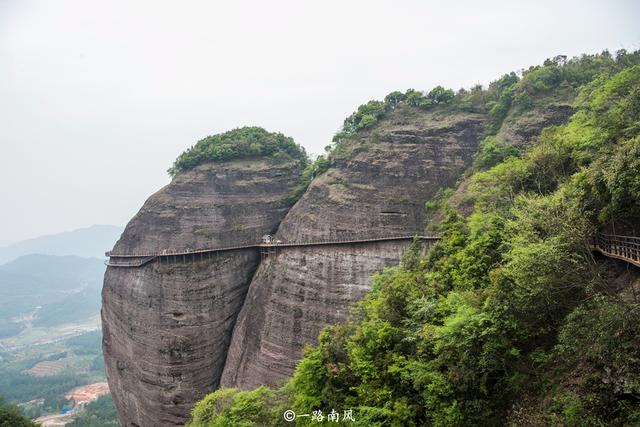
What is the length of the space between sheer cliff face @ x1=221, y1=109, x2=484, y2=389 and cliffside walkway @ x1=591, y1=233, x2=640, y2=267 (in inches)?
592

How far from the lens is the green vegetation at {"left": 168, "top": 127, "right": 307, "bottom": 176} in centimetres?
3469

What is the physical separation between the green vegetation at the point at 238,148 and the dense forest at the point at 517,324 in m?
23.1

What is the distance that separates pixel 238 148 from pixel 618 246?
31096mm

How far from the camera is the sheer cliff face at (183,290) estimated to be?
27891 mm

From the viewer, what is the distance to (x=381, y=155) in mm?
30875

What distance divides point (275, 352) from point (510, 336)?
18353 millimetres

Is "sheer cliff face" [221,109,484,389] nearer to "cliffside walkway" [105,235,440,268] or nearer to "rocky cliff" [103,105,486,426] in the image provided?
"rocky cliff" [103,105,486,426]

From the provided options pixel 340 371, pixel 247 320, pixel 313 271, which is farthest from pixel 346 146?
pixel 340 371

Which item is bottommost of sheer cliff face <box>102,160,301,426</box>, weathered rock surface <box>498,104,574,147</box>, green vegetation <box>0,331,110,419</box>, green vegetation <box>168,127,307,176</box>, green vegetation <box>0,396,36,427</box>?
green vegetation <box>0,331,110,419</box>

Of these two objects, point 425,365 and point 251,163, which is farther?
point 251,163

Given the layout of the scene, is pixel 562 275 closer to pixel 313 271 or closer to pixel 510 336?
pixel 510 336

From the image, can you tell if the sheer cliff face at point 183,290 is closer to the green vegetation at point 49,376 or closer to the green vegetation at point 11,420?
the green vegetation at point 11,420

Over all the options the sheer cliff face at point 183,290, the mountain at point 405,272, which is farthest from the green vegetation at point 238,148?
the sheer cliff face at point 183,290

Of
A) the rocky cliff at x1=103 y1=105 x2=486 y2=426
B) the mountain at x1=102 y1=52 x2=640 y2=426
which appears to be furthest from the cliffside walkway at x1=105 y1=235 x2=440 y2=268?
the rocky cliff at x1=103 y1=105 x2=486 y2=426
